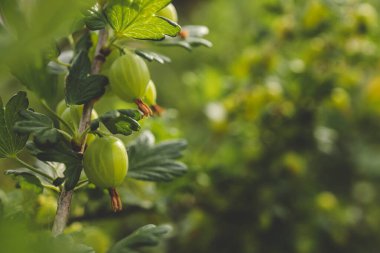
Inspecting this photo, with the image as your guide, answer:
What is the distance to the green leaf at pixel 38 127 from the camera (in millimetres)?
447

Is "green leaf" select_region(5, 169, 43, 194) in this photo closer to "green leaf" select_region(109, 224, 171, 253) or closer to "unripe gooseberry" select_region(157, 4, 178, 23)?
"green leaf" select_region(109, 224, 171, 253)

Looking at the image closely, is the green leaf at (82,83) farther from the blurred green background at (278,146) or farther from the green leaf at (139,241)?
the blurred green background at (278,146)

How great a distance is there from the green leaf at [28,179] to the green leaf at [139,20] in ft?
0.61

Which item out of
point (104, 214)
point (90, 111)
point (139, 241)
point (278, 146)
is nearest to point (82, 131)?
point (90, 111)

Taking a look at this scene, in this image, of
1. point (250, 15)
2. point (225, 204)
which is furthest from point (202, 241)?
point (250, 15)

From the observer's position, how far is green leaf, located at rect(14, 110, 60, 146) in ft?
1.47

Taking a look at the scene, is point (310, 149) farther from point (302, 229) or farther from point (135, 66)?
point (135, 66)

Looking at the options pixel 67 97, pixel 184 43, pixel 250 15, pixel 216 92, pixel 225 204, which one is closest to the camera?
pixel 67 97

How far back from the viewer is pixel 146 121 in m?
0.89

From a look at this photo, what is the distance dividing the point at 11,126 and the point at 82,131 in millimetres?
71

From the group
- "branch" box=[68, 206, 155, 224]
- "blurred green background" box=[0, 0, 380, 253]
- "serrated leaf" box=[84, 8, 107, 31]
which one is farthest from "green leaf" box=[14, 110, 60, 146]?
"blurred green background" box=[0, 0, 380, 253]

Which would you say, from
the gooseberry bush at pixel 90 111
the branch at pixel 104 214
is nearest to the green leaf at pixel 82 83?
the gooseberry bush at pixel 90 111

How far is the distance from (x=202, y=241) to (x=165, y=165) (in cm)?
49

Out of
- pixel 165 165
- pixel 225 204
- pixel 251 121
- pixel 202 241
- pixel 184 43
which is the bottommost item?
pixel 202 241
